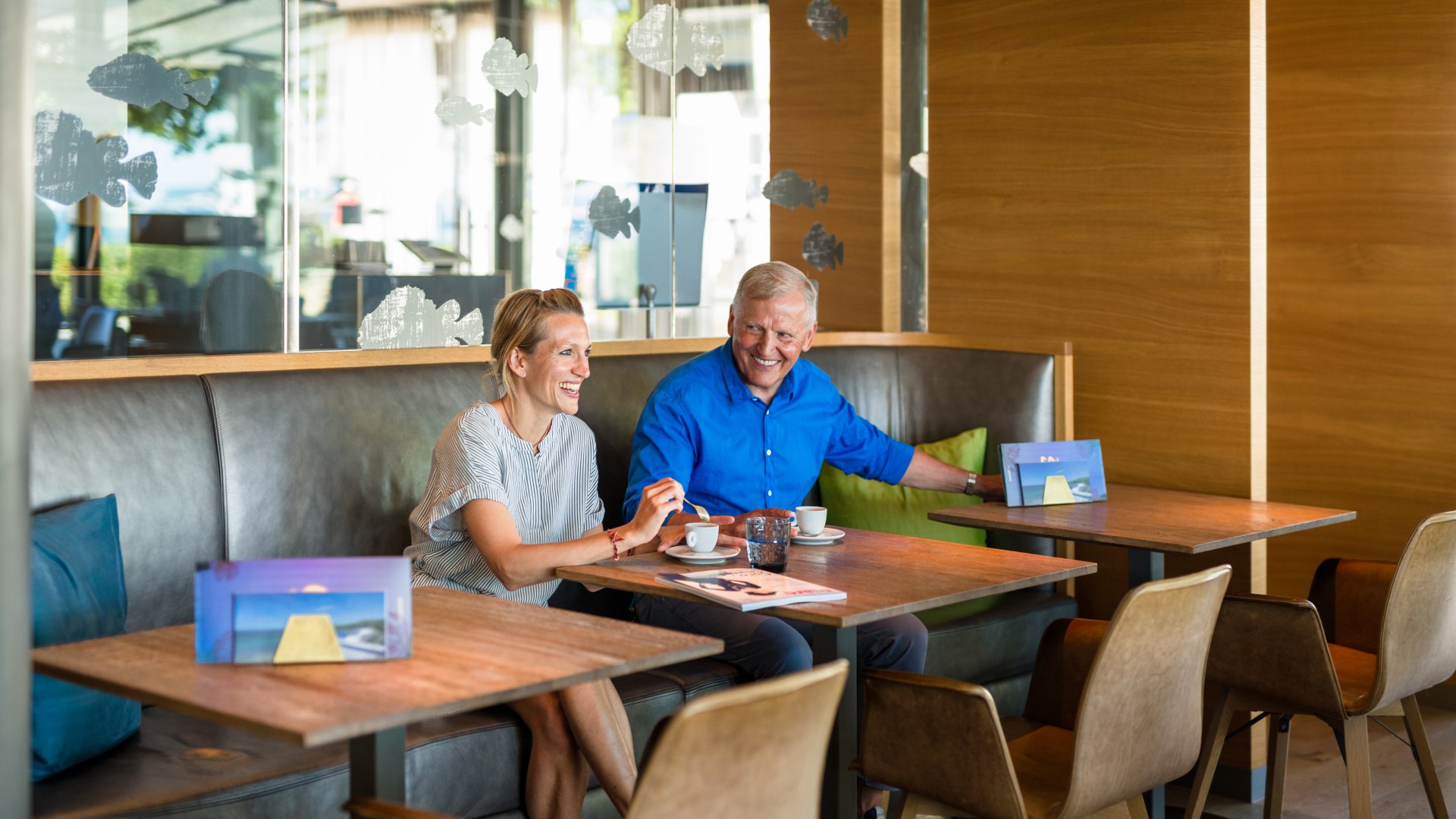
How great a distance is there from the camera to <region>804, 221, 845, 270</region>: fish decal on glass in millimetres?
4734

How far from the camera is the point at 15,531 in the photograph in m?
1.25

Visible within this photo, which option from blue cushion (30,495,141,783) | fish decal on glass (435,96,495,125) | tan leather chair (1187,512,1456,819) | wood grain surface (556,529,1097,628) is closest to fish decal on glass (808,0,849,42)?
fish decal on glass (435,96,495,125)

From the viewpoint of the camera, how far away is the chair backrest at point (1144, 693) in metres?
2.09

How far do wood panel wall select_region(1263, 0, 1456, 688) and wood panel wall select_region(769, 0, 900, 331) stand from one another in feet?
4.16

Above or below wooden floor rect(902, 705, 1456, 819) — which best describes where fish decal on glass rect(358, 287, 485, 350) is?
above

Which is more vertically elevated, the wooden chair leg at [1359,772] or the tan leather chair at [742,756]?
the tan leather chair at [742,756]

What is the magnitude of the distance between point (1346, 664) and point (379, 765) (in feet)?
7.00

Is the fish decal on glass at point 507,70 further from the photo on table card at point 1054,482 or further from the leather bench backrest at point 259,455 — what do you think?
the photo on table card at point 1054,482

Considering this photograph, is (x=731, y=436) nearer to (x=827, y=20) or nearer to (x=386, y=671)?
(x=386, y=671)

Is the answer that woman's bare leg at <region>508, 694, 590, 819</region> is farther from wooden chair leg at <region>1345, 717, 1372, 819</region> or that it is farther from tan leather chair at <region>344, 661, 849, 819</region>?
wooden chair leg at <region>1345, 717, 1372, 819</region>

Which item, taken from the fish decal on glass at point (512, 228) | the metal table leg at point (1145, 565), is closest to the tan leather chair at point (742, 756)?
the metal table leg at point (1145, 565)

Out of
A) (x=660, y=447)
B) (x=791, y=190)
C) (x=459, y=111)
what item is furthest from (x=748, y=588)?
(x=791, y=190)

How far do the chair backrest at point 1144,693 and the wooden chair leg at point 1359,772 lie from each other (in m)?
0.74

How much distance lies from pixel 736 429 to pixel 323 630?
5.09 feet
